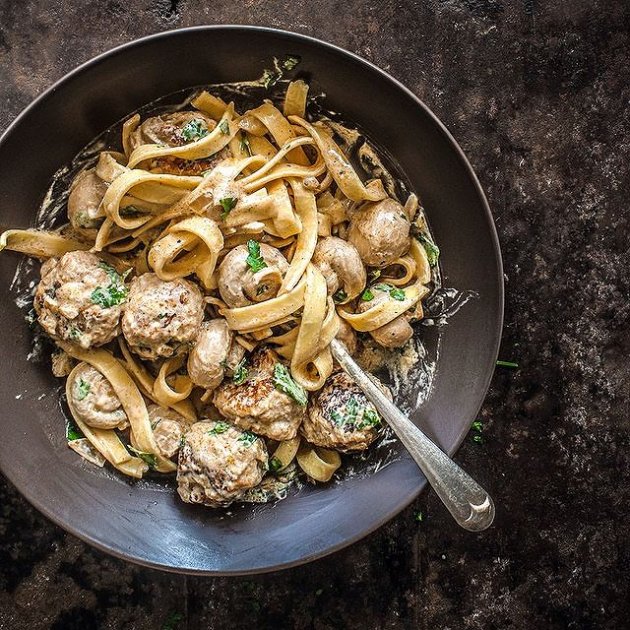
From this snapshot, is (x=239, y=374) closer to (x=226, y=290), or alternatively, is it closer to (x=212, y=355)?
(x=212, y=355)

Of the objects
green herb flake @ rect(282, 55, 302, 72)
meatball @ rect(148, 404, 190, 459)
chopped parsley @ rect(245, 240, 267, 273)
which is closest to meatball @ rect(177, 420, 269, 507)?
meatball @ rect(148, 404, 190, 459)

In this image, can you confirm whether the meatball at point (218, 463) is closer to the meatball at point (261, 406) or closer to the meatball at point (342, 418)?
the meatball at point (261, 406)

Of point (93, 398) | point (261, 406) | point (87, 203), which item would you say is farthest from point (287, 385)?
point (87, 203)

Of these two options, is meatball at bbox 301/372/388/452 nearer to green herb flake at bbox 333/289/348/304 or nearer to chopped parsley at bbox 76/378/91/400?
green herb flake at bbox 333/289/348/304

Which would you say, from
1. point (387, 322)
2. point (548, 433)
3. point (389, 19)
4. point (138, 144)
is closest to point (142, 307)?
point (138, 144)

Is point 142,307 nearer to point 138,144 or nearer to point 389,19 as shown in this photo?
point 138,144

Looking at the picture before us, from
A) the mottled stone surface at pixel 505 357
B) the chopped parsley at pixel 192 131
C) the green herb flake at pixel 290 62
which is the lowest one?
the mottled stone surface at pixel 505 357

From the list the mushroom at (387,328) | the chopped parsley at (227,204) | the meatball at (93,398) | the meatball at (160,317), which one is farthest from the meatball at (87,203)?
the mushroom at (387,328)
